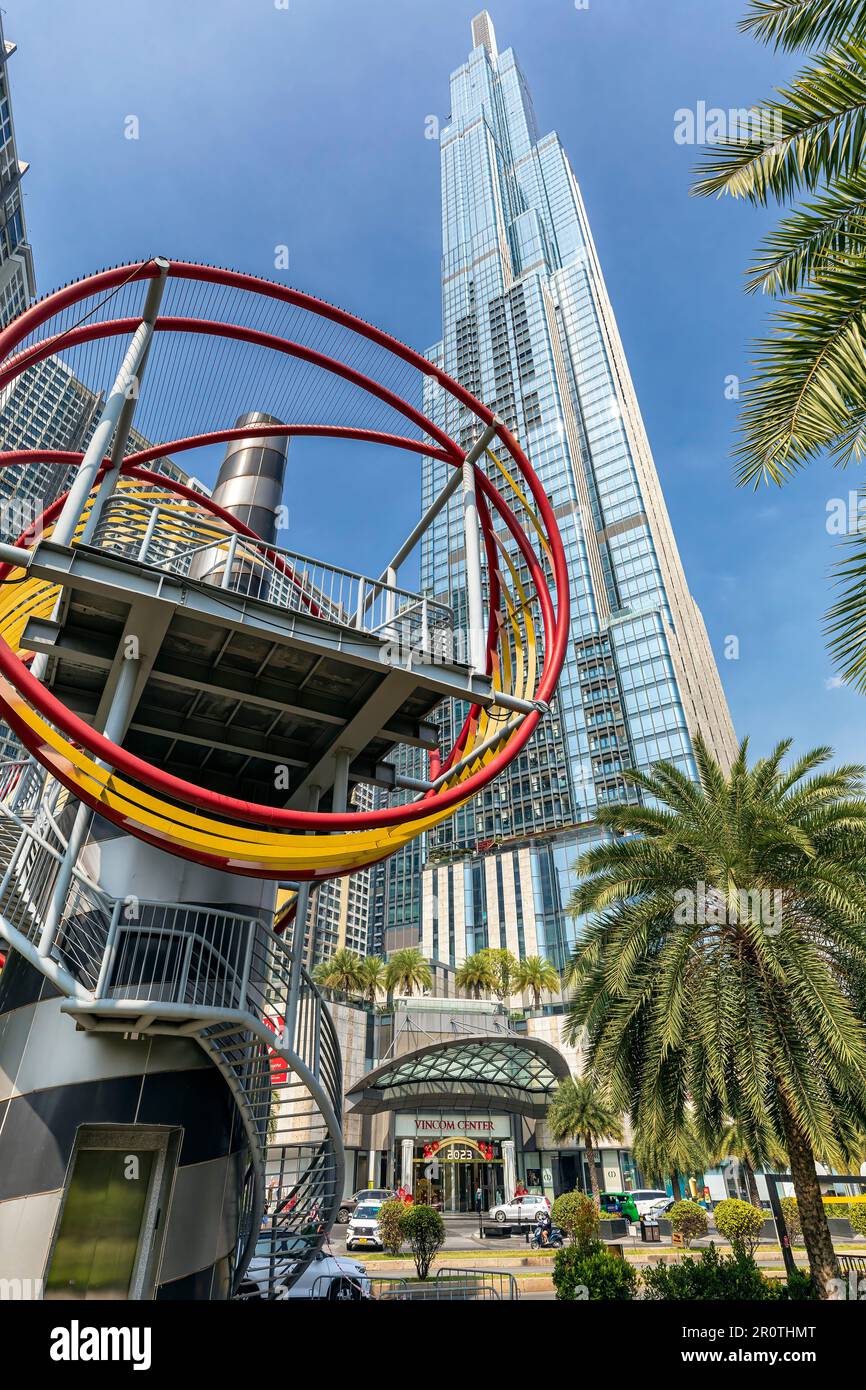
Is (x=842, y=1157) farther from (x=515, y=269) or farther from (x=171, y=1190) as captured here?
(x=515, y=269)

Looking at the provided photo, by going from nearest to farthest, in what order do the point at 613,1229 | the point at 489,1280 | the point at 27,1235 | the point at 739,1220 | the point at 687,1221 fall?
the point at 27,1235 → the point at 489,1280 → the point at 739,1220 → the point at 687,1221 → the point at 613,1229

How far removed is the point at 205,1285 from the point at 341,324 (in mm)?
15435

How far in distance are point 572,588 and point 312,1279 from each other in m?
99.1

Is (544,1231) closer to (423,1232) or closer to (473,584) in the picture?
(423,1232)

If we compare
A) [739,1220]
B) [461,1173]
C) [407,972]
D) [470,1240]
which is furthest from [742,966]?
[407,972]

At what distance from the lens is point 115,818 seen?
9344mm

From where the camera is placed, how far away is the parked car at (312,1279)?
46.3ft

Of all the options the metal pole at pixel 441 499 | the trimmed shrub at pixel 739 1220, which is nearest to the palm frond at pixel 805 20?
the metal pole at pixel 441 499

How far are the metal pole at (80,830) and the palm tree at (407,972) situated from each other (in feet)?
204

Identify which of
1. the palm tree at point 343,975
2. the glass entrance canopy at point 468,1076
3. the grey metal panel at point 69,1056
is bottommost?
the grey metal panel at point 69,1056

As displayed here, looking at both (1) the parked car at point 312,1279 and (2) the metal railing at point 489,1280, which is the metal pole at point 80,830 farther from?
(2) the metal railing at point 489,1280

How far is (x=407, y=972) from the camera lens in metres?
69.0

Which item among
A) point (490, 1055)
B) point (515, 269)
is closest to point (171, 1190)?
point (490, 1055)

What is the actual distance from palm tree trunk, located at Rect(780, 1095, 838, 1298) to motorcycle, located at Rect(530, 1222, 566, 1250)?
2253 centimetres
